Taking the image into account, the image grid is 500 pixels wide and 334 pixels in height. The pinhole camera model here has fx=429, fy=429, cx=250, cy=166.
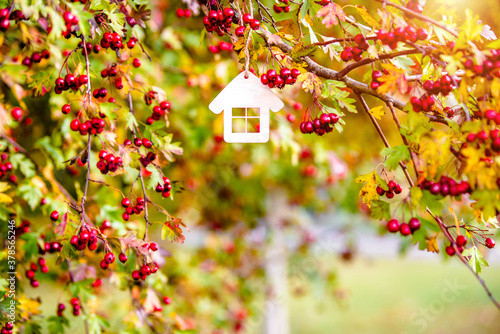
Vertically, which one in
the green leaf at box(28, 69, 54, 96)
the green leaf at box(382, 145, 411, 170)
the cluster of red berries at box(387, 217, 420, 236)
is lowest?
the cluster of red berries at box(387, 217, 420, 236)

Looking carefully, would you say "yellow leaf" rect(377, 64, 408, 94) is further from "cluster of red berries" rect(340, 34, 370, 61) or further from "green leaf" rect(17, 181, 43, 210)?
"green leaf" rect(17, 181, 43, 210)

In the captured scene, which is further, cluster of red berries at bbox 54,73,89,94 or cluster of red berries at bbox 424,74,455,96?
cluster of red berries at bbox 54,73,89,94

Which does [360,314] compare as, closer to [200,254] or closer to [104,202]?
[200,254]

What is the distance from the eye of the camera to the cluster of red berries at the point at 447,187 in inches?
49.2

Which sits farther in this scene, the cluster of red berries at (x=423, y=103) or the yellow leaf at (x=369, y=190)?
the yellow leaf at (x=369, y=190)

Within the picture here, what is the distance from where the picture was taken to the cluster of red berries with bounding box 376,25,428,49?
1336 mm

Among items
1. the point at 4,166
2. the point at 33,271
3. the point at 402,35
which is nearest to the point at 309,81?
the point at 402,35

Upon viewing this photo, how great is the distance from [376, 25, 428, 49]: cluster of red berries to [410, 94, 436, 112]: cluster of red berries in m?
0.18

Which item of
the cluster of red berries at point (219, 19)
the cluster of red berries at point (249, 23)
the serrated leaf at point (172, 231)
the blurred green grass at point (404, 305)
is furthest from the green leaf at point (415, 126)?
the blurred green grass at point (404, 305)

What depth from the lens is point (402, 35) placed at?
1.34 metres

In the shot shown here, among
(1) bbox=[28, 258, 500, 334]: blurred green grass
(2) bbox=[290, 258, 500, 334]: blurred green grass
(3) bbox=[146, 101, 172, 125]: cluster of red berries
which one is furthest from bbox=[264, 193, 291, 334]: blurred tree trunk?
(3) bbox=[146, 101, 172, 125]: cluster of red berries

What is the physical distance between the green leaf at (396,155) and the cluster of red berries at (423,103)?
0.43 ft

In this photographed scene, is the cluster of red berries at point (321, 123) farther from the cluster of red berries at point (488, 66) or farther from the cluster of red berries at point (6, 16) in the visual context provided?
the cluster of red berries at point (6, 16)

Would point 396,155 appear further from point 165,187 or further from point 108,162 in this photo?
point 108,162
